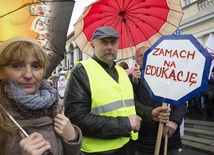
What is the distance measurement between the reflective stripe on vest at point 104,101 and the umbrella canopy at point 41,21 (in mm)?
331

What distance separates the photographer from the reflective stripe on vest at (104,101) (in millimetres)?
1773

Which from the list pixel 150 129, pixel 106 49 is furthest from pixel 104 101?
pixel 150 129

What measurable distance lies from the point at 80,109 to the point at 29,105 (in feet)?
2.09

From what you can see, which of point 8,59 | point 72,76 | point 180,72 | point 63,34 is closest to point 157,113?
point 180,72

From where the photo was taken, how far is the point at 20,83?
1.18 m

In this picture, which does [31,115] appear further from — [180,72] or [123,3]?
[123,3]

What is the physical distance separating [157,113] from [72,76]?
2.69ft

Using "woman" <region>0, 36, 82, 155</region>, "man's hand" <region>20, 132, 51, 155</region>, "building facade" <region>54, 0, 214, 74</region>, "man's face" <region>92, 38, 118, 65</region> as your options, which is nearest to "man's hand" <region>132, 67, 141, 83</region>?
"man's face" <region>92, 38, 118, 65</region>

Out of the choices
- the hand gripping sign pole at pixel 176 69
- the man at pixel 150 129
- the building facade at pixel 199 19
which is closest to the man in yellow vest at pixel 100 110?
the hand gripping sign pole at pixel 176 69

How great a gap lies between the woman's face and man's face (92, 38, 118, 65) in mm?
825

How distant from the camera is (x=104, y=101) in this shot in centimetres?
178

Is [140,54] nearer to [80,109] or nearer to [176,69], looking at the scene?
[176,69]

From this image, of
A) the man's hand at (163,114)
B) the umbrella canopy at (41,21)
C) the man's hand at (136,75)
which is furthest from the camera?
the man's hand at (136,75)

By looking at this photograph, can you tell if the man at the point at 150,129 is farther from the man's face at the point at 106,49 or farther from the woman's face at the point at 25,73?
the woman's face at the point at 25,73
